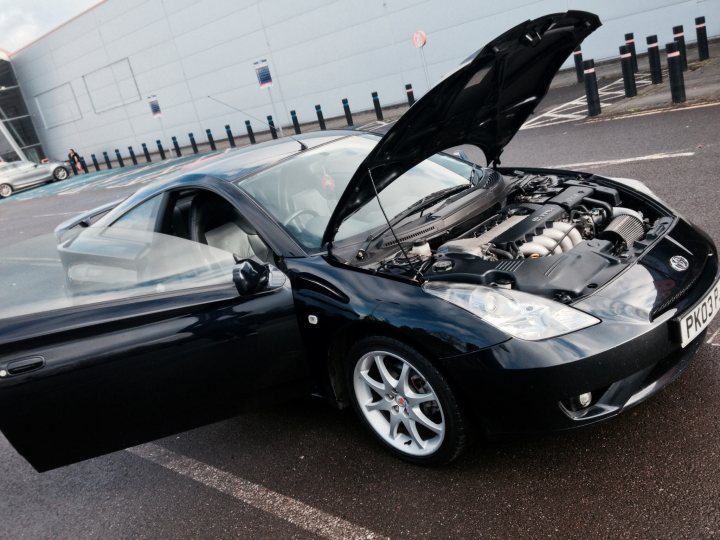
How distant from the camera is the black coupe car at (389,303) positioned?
2.53 m

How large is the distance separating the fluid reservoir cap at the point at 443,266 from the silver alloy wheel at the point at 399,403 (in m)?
0.43

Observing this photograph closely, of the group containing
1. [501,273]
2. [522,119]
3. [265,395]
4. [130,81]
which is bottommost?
[265,395]

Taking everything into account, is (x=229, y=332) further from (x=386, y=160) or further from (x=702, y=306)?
(x=702, y=306)

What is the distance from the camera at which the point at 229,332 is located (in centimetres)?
303

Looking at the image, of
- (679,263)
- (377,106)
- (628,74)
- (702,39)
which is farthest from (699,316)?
(377,106)

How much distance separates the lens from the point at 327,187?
3.62 metres

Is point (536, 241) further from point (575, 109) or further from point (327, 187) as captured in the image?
point (575, 109)

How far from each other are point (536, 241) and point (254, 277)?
4.37 feet

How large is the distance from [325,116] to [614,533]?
25.1 m

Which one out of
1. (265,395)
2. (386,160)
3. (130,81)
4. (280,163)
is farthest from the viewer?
(130,81)

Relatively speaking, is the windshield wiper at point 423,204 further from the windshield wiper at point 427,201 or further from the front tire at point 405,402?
the front tire at point 405,402

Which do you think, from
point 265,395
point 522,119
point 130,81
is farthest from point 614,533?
point 130,81

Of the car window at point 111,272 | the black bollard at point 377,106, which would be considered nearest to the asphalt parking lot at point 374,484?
the car window at point 111,272

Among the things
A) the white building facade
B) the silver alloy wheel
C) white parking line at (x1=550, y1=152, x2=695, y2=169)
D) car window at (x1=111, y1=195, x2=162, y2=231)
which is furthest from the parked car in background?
the silver alloy wheel
